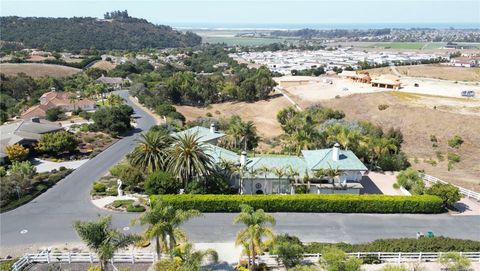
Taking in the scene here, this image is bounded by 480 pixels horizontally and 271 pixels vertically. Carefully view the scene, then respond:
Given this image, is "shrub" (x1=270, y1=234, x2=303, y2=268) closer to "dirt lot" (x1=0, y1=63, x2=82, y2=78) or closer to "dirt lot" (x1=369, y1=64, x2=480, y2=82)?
"dirt lot" (x1=369, y1=64, x2=480, y2=82)

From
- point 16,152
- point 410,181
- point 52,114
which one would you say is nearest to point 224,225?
point 410,181

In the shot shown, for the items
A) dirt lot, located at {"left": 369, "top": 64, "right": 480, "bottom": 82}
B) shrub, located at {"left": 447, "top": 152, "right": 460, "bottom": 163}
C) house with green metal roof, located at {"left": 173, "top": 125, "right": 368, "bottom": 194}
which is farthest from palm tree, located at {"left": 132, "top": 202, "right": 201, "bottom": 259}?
dirt lot, located at {"left": 369, "top": 64, "right": 480, "bottom": 82}

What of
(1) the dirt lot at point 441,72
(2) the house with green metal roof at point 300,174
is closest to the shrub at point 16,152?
(2) the house with green metal roof at point 300,174

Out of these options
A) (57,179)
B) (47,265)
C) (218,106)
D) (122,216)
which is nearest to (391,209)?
(122,216)

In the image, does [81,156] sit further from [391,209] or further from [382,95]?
[382,95]

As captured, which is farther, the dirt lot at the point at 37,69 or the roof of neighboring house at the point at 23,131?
the dirt lot at the point at 37,69

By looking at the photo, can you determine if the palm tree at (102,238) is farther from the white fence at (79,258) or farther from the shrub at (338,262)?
the shrub at (338,262)
